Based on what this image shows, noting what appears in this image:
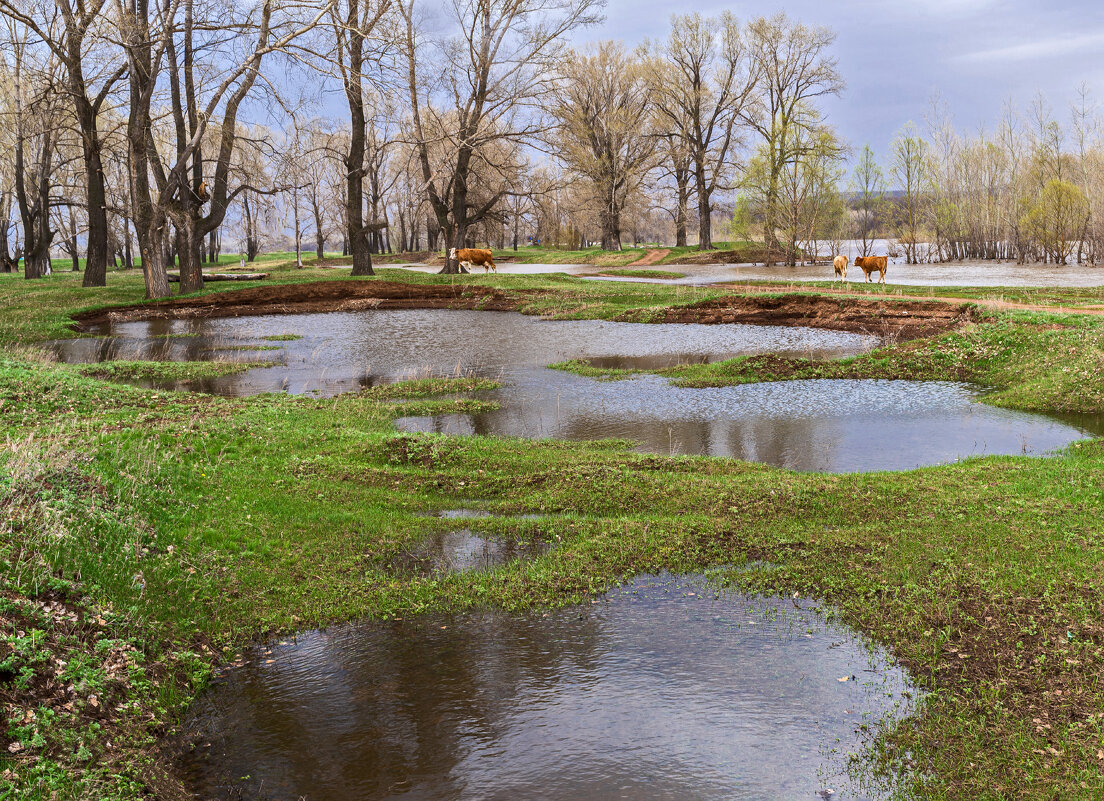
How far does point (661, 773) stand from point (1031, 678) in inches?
105

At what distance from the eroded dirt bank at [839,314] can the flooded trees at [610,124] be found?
33.7 metres

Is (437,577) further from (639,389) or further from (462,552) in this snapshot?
(639,389)

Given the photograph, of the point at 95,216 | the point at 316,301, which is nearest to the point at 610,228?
the point at 316,301

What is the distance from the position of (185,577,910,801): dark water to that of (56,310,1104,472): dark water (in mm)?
5326

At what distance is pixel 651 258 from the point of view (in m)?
59.8

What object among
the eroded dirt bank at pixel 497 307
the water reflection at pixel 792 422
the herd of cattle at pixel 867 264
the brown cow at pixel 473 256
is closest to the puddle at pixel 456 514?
the water reflection at pixel 792 422

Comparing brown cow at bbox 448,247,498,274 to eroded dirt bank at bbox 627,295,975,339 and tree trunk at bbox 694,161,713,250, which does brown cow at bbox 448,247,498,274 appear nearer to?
eroded dirt bank at bbox 627,295,975,339

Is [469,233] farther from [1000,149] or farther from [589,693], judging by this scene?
[589,693]

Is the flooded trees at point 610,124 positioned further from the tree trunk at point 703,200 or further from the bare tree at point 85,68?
the bare tree at point 85,68

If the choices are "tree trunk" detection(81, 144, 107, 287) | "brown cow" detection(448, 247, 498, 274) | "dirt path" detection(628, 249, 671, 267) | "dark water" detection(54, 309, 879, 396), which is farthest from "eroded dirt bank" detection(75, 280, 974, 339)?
"dirt path" detection(628, 249, 671, 267)

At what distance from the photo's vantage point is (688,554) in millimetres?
8008

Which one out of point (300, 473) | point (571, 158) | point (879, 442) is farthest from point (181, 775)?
point (571, 158)

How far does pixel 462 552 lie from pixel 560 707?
2898 millimetres

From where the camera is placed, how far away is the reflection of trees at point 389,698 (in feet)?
16.5
